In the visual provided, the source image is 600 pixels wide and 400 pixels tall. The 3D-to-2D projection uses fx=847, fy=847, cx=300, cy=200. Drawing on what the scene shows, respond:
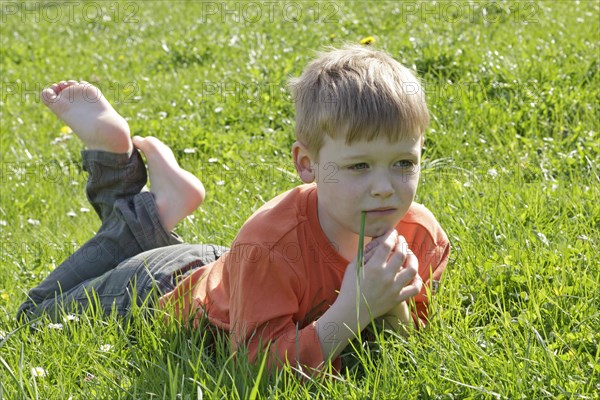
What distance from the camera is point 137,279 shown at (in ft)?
10.4

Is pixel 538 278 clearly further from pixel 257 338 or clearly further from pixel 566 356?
pixel 257 338

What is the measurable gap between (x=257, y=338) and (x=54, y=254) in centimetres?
167

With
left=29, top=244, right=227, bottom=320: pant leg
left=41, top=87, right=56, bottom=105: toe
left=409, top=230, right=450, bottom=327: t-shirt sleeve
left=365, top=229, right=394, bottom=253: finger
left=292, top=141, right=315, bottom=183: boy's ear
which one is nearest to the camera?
left=365, top=229, right=394, bottom=253: finger

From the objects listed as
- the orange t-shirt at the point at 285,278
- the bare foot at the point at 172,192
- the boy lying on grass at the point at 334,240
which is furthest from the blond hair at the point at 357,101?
the bare foot at the point at 172,192

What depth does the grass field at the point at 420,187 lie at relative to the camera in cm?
229

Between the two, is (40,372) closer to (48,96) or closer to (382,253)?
(382,253)

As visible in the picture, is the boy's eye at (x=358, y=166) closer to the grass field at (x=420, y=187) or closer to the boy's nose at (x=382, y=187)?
the boy's nose at (x=382, y=187)

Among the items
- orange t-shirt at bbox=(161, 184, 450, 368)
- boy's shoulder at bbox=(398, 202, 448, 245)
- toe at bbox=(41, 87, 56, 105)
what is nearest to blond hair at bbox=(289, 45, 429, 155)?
orange t-shirt at bbox=(161, 184, 450, 368)

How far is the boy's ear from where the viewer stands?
2.67 m

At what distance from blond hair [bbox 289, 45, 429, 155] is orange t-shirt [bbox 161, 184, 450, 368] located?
26cm

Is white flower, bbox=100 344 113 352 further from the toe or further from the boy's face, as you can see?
the toe

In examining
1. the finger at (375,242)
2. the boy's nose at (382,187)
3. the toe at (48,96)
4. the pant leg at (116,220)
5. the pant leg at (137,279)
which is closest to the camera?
the boy's nose at (382,187)

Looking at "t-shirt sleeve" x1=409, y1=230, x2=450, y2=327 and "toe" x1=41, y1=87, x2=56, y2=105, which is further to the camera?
"toe" x1=41, y1=87, x2=56, y2=105

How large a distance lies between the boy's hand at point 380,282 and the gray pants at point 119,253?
964mm
